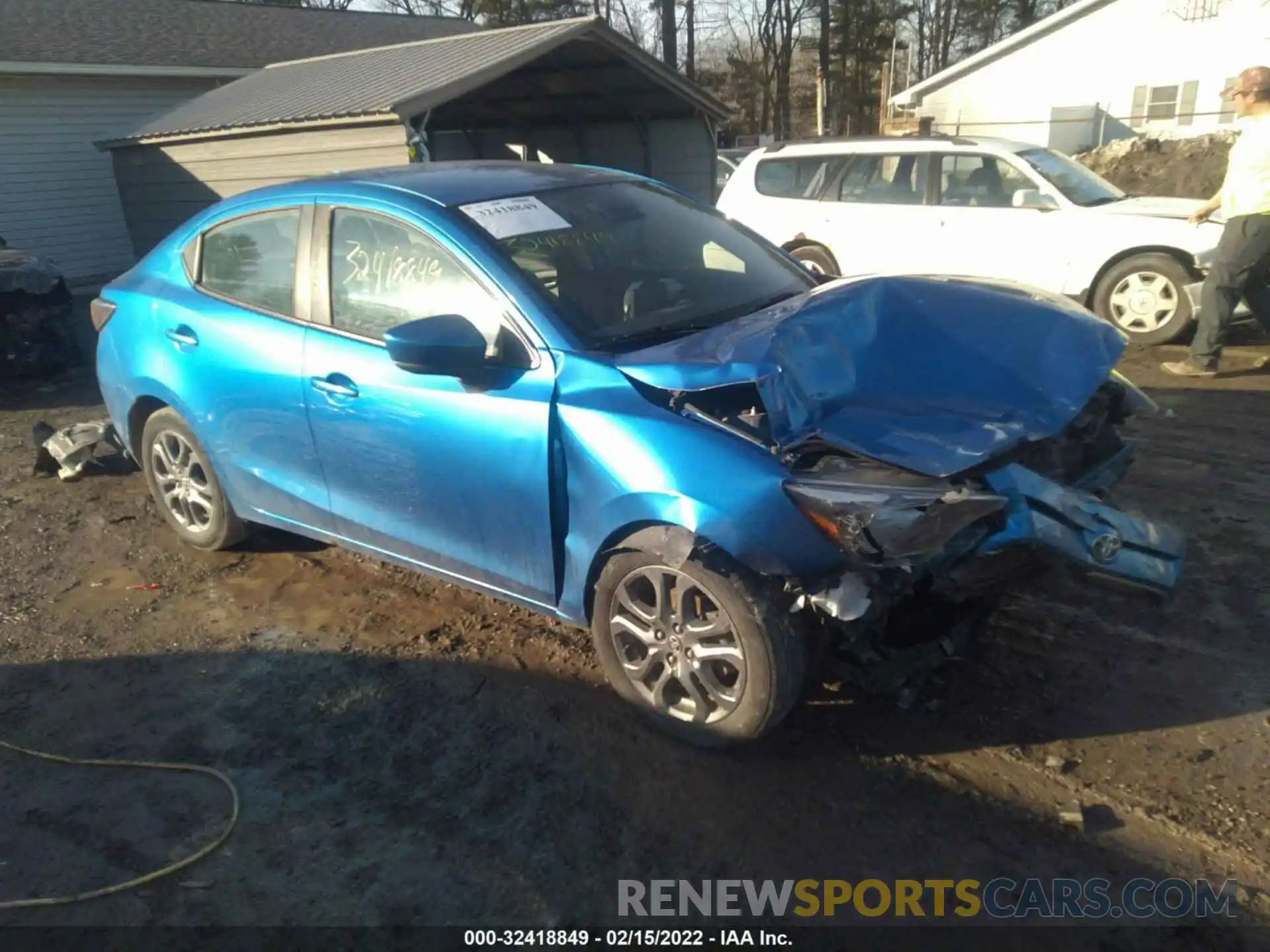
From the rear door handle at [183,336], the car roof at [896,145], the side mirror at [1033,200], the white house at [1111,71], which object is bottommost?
the rear door handle at [183,336]

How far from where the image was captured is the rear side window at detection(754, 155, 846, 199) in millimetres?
10000

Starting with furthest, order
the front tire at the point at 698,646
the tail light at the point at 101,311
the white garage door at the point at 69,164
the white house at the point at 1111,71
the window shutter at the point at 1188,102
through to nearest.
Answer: the window shutter at the point at 1188,102 → the white house at the point at 1111,71 → the white garage door at the point at 69,164 → the tail light at the point at 101,311 → the front tire at the point at 698,646

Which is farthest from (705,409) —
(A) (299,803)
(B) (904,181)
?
(B) (904,181)

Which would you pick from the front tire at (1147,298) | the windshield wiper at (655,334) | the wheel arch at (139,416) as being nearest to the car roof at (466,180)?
the windshield wiper at (655,334)

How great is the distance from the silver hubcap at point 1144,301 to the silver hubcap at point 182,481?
23.5 ft

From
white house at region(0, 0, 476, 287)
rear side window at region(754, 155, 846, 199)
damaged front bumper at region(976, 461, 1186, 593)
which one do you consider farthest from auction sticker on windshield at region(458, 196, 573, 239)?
white house at region(0, 0, 476, 287)

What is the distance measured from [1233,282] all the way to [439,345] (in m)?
6.10

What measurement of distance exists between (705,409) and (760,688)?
2.87ft

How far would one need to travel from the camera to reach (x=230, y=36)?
1989 centimetres

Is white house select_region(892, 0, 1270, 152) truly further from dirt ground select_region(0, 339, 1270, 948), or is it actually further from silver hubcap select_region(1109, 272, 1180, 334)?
dirt ground select_region(0, 339, 1270, 948)

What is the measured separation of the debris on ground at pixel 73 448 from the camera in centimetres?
641

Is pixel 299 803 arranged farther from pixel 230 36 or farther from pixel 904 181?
pixel 230 36

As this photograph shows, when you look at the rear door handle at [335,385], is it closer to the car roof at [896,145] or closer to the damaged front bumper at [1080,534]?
the damaged front bumper at [1080,534]

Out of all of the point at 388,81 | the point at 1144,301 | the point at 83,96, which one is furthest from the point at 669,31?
the point at 1144,301
